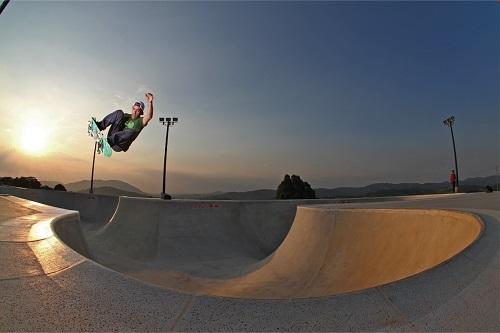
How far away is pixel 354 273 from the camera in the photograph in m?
6.70

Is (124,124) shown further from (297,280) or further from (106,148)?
(297,280)

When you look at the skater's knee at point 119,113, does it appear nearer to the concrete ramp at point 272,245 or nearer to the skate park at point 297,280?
the concrete ramp at point 272,245

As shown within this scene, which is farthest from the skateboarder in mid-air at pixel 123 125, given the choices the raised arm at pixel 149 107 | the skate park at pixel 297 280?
the skate park at pixel 297 280

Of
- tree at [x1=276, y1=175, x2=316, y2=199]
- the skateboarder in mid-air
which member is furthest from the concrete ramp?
tree at [x1=276, y1=175, x2=316, y2=199]

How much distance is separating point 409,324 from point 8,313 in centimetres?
303

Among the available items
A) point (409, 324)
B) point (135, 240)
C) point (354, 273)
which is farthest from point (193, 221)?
point (409, 324)

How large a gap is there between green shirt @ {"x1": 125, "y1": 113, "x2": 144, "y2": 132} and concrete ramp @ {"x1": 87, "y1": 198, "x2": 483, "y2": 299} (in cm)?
493

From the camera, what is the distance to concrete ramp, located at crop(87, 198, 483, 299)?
5.57 m

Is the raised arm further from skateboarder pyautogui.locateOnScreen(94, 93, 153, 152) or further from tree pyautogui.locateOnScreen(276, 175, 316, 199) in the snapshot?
tree pyautogui.locateOnScreen(276, 175, 316, 199)

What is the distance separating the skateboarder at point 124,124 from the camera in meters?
18.6

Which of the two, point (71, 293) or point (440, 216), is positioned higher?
point (440, 216)

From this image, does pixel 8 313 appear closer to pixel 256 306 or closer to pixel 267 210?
pixel 256 306

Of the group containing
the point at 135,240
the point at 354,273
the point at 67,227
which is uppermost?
the point at 67,227

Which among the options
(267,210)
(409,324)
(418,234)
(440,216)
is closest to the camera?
(409,324)
